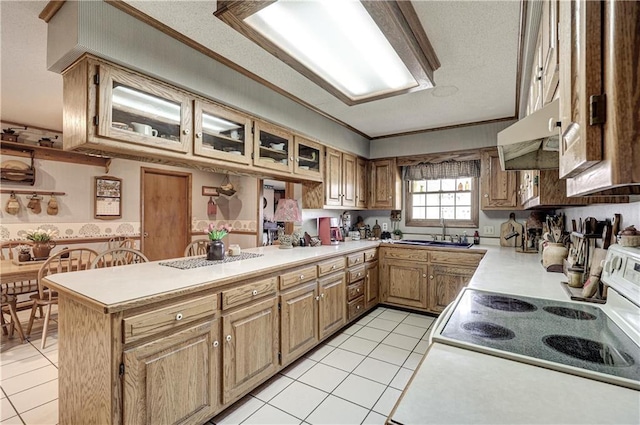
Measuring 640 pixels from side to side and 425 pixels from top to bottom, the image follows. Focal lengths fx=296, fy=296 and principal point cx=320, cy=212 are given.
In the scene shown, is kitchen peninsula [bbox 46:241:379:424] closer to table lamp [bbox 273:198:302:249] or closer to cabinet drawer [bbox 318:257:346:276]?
cabinet drawer [bbox 318:257:346:276]

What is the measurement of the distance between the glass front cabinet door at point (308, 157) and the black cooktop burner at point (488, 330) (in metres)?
2.29

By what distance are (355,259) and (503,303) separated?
2.04 meters

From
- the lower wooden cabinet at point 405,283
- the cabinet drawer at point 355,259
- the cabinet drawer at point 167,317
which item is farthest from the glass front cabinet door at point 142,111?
the lower wooden cabinet at point 405,283

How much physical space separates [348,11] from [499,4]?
83 cm

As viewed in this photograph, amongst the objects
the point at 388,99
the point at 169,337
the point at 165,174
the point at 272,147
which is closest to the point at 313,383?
the point at 169,337

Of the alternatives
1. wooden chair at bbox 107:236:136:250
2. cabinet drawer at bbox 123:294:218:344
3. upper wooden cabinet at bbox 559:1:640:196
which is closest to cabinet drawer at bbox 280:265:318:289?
cabinet drawer at bbox 123:294:218:344

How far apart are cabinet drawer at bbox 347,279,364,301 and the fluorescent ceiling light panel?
6.86ft

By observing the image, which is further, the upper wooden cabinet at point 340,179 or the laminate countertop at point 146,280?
the upper wooden cabinet at point 340,179

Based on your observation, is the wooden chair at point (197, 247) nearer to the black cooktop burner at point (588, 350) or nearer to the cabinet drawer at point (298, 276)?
the cabinet drawer at point (298, 276)

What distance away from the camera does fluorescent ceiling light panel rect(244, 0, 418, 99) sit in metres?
1.61

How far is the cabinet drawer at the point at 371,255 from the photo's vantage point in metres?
3.60

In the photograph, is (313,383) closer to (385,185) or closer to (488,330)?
(488,330)

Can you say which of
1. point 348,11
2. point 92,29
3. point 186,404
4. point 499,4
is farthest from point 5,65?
point 499,4

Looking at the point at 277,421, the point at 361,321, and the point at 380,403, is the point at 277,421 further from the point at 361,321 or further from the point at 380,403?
the point at 361,321
